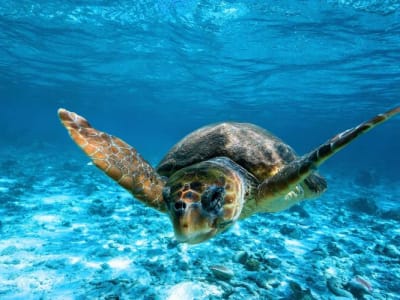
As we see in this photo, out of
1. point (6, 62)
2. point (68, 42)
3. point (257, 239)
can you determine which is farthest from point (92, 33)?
point (257, 239)

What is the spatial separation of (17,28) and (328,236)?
23221 millimetres

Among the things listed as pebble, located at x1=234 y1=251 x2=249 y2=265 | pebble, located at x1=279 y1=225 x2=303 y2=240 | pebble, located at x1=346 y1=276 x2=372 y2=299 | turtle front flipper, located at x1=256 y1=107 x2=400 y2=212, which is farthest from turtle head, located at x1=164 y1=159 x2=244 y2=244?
pebble, located at x1=279 y1=225 x2=303 y2=240

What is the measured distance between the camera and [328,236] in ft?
32.4

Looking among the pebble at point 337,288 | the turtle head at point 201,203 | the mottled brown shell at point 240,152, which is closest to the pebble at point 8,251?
the mottled brown shell at point 240,152

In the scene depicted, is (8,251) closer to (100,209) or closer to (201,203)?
(100,209)

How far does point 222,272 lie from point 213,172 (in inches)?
145

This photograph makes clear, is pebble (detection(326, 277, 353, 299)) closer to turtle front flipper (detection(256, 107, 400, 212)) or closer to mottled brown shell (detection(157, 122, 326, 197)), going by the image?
mottled brown shell (detection(157, 122, 326, 197))

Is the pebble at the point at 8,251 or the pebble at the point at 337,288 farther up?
the pebble at the point at 8,251

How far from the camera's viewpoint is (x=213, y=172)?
10.8 feet

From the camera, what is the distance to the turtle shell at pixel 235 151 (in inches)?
183

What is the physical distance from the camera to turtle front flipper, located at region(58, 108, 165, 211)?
3.71m

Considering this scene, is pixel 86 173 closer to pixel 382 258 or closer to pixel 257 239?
pixel 257 239

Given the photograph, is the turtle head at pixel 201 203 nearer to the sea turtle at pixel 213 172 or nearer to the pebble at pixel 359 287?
the sea turtle at pixel 213 172

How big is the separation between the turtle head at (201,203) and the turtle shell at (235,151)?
4.34 ft
